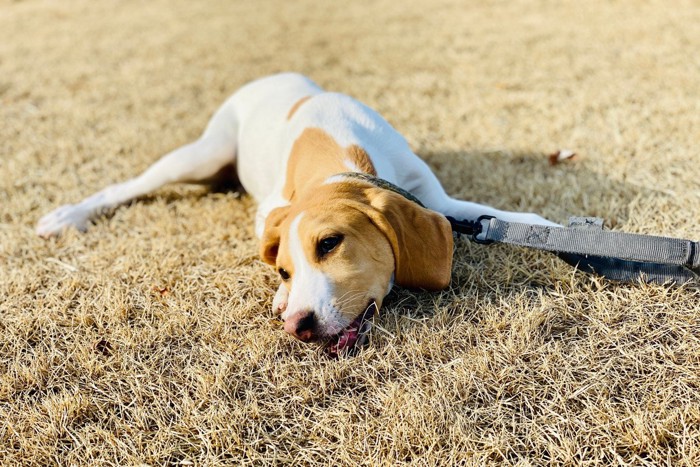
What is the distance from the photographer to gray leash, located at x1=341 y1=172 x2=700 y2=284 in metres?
2.52

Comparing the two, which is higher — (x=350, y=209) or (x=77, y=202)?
(x=350, y=209)

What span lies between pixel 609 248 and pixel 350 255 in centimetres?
110

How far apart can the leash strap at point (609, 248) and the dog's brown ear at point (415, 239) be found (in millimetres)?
375

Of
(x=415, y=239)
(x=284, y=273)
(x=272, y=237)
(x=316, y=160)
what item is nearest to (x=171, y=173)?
(x=316, y=160)

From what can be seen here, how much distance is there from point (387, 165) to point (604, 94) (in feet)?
10.4

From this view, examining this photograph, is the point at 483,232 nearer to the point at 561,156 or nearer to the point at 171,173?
the point at 561,156

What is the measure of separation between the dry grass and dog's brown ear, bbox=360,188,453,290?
19 centimetres

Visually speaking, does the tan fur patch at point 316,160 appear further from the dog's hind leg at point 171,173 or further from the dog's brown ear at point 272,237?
the dog's hind leg at point 171,173

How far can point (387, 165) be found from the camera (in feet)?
10.9

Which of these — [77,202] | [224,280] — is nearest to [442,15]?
[77,202]

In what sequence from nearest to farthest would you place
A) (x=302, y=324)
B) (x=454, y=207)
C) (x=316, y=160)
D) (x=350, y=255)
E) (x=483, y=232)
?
(x=302, y=324), (x=350, y=255), (x=483, y=232), (x=316, y=160), (x=454, y=207)

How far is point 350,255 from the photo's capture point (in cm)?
245

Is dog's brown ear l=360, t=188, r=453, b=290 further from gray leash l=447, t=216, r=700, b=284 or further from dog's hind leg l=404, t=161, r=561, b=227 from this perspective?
dog's hind leg l=404, t=161, r=561, b=227

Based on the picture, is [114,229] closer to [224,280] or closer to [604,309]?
[224,280]
